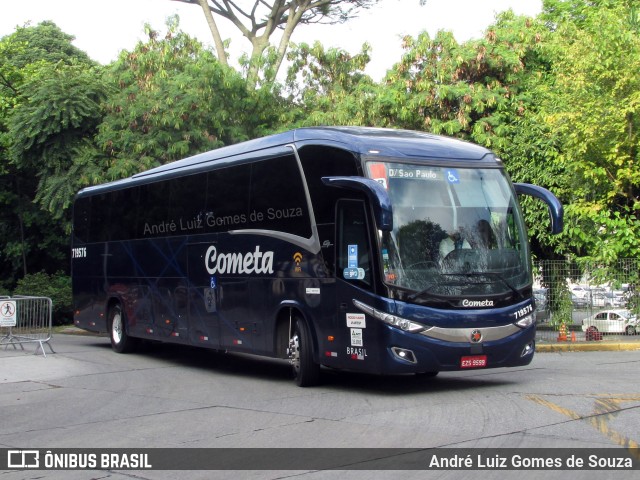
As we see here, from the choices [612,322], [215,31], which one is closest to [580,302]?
[612,322]

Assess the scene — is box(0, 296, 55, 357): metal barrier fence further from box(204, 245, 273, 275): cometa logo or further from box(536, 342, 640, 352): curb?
box(536, 342, 640, 352): curb

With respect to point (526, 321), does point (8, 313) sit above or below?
below

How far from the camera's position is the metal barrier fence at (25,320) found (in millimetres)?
18906

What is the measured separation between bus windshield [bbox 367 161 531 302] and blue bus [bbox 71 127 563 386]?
0.02 m

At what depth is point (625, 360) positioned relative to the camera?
17.5 m

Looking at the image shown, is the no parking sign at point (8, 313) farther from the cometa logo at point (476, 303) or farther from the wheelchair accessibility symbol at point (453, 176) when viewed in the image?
the cometa logo at point (476, 303)

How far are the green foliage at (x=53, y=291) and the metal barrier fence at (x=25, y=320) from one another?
1173 centimetres

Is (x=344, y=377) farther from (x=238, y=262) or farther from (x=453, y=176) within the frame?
(x=453, y=176)

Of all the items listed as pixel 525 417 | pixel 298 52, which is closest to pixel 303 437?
pixel 525 417

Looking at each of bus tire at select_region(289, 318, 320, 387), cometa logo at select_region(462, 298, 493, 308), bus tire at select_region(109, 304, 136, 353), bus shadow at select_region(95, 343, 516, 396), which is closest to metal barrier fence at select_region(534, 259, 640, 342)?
bus shadow at select_region(95, 343, 516, 396)

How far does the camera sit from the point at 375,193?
11.2 m

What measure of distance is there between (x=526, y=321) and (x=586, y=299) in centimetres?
1057

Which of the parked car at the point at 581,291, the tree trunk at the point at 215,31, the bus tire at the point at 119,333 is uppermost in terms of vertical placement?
the tree trunk at the point at 215,31

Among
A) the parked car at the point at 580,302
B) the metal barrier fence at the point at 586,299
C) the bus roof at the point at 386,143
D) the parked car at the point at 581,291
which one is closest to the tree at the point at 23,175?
the metal barrier fence at the point at 586,299
